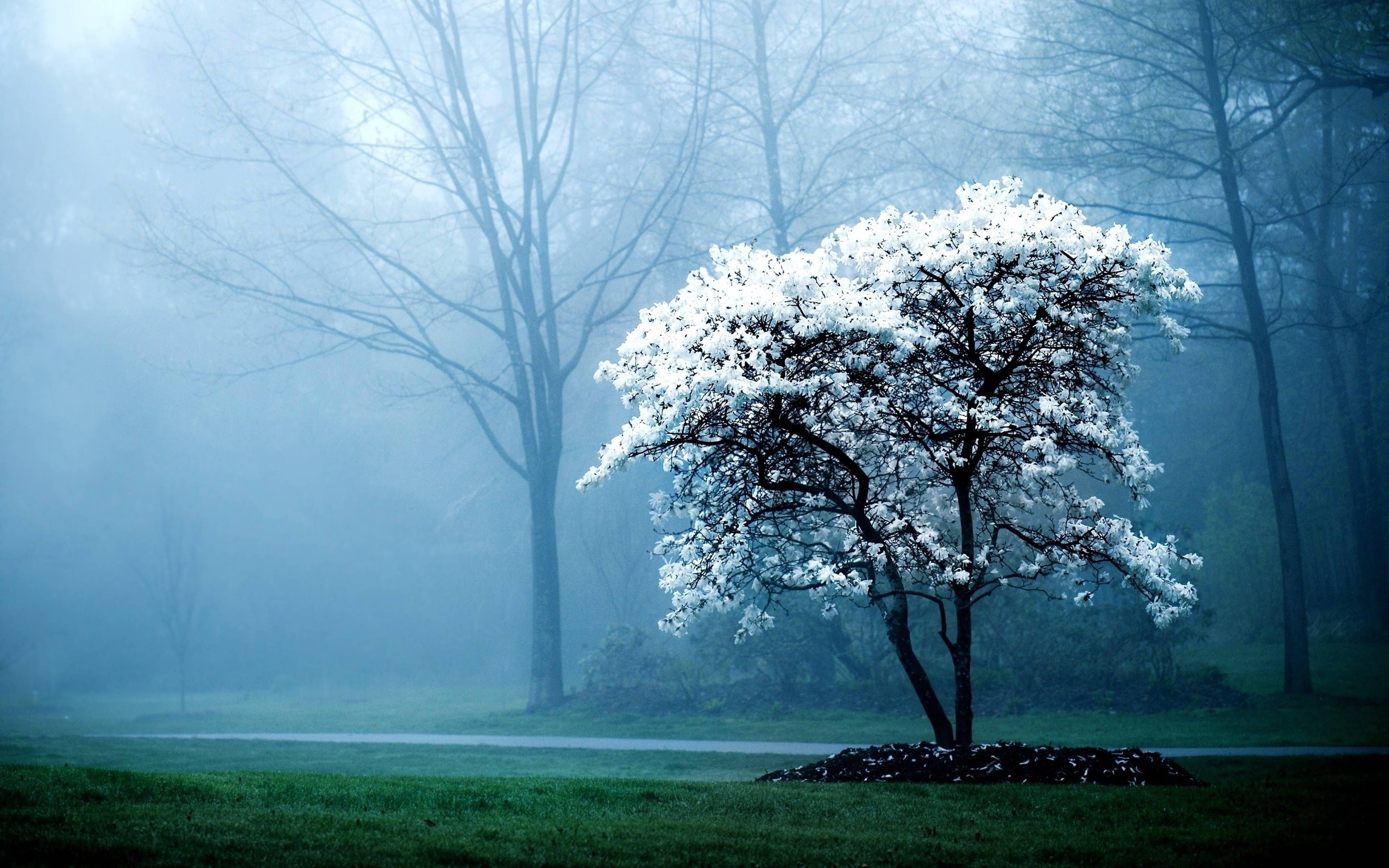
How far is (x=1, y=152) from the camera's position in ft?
137

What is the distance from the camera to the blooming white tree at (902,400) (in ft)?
29.8

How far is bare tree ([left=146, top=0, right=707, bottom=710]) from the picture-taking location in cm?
2275

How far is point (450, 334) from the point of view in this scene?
41406mm

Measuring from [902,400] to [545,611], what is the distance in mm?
12956

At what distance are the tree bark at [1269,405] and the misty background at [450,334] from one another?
990 mm

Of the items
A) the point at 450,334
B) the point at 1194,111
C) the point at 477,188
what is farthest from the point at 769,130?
the point at 450,334

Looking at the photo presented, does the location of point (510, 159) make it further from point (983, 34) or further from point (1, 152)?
point (1, 152)

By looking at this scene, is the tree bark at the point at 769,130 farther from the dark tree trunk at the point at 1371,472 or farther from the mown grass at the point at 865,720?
the dark tree trunk at the point at 1371,472

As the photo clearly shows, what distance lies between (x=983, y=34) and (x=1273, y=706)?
14339 mm

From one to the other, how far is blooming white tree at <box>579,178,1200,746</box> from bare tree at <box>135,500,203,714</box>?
1992 centimetres

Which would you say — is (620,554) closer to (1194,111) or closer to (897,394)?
(1194,111)

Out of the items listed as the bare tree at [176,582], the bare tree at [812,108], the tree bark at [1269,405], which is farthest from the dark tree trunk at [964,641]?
the bare tree at [176,582]

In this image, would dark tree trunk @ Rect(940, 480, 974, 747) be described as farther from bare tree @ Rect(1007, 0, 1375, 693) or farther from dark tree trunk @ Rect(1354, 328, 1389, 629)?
dark tree trunk @ Rect(1354, 328, 1389, 629)

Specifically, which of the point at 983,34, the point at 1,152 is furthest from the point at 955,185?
the point at 1,152
